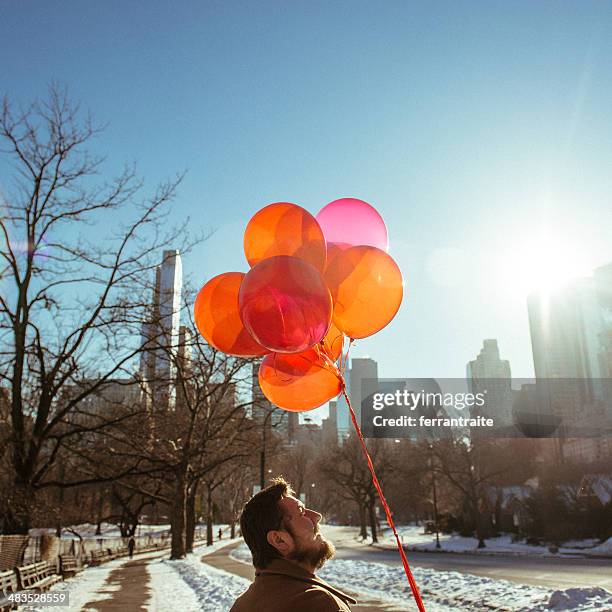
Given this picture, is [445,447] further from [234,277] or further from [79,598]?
[234,277]

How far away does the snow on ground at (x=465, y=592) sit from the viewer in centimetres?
1083

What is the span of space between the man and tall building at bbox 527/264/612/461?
4717 centimetres

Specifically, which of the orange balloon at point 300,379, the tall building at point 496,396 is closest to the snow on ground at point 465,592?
the orange balloon at point 300,379

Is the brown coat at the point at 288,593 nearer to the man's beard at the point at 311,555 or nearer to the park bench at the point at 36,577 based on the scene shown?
the man's beard at the point at 311,555

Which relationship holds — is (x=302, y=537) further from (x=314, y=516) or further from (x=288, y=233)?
(x=288, y=233)

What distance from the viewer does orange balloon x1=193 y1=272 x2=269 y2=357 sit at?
4.59 meters

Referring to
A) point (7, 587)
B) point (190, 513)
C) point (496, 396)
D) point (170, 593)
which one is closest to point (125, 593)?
point (170, 593)

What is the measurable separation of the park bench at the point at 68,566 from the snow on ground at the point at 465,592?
8623mm

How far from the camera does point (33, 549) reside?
17188mm

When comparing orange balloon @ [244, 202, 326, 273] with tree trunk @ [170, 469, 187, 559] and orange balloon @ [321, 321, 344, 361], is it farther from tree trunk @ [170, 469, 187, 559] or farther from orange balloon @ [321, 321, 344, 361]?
tree trunk @ [170, 469, 187, 559]

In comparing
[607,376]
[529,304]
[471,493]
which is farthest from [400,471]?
[529,304]

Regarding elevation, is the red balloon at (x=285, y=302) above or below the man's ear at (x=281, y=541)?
above

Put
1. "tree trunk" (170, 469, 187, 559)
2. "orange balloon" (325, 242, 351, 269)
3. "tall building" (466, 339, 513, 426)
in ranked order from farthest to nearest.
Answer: "tall building" (466, 339, 513, 426), "tree trunk" (170, 469, 187, 559), "orange balloon" (325, 242, 351, 269)

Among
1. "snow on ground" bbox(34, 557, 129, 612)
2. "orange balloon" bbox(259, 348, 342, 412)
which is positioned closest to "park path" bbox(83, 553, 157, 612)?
"snow on ground" bbox(34, 557, 129, 612)
